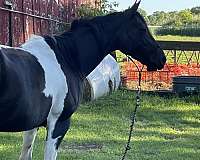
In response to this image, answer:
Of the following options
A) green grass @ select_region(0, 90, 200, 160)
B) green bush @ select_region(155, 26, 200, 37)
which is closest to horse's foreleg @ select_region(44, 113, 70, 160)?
green grass @ select_region(0, 90, 200, 160)

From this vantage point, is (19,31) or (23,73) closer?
(23,73)

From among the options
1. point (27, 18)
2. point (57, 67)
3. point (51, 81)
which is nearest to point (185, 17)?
point (27, 18)

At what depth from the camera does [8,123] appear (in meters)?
4.18

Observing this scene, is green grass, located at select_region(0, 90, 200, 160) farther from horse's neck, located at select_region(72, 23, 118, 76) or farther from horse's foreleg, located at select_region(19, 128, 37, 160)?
horse's neck, located at select_region(72, 23, 118, 76)

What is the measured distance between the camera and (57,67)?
15.2 ft

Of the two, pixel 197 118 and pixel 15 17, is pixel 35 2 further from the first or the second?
pixel 197 118

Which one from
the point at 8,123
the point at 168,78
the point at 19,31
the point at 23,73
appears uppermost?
the point at 23,73

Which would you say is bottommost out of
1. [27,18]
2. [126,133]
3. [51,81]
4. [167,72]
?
[167,72]

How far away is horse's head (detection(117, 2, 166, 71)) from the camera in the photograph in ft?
16.9

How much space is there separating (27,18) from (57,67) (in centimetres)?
683

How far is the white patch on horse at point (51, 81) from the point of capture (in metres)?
4.48

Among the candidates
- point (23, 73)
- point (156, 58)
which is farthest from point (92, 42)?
point (23, 73)

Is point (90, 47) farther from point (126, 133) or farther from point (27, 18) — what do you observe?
point (27, 18)

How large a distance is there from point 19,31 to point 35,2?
1306mm
